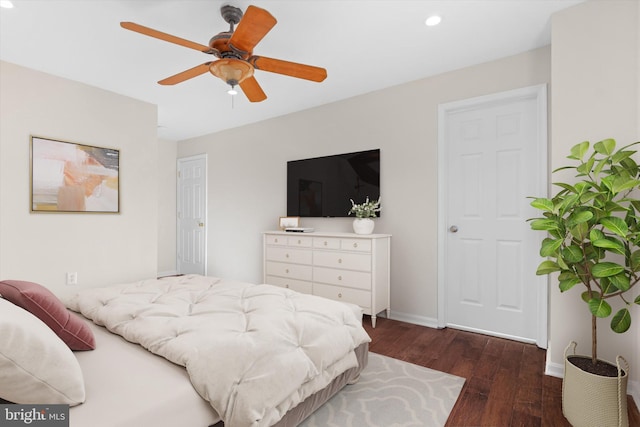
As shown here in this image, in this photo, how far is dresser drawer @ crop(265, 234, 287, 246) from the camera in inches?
149

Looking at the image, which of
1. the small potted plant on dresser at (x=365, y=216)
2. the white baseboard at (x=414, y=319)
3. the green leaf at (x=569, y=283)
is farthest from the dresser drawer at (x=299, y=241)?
the green leaf at (x=569, y=283)

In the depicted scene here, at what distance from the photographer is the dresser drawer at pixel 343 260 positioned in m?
3.16

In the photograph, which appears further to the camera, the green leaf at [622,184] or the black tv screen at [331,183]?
the black tv screen at [331,183]

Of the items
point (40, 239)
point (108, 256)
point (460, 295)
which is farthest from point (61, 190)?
point (460, 295)

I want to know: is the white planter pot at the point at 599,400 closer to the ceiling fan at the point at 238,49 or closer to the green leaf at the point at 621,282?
the green leaf at the point at 621,282

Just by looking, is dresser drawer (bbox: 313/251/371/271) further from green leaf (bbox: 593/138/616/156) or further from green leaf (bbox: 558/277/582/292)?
green leaf (bbox: 593/138/616/156)

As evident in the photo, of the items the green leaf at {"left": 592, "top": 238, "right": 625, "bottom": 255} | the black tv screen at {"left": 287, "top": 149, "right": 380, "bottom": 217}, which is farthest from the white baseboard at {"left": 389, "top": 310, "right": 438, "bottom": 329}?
the green leaf at {"left": 592, "top": 238, "right": 625, "bottom": 255}

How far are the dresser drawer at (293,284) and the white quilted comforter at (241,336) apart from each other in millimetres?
1385

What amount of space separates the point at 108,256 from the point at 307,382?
312 cm

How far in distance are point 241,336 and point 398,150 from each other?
2636 mm

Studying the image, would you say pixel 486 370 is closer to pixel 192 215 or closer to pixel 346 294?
pixel 346 294

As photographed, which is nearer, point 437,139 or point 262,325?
point 262,325

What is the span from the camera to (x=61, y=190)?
323cm

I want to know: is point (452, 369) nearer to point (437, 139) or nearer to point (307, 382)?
point (307, 382)
